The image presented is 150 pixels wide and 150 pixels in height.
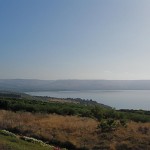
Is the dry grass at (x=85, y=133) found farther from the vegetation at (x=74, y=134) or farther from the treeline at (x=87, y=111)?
the treeline at (x=87, y=111)

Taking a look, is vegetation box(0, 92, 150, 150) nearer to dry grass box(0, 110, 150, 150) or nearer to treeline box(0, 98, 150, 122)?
dry grass box(0, 110, 150, 150)

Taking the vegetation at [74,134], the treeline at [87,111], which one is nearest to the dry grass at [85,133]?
the vegetation at [74,134]

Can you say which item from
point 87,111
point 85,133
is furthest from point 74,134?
point 87,111

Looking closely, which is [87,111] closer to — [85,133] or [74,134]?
[85,133]

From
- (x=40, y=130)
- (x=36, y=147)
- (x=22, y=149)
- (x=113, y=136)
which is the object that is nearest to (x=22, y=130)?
(x=40, y=130)

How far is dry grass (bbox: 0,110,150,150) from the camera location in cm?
2163

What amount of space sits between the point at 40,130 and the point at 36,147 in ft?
24.4

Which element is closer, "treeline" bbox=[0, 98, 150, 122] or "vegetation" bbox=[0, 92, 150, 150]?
"vegetation" bbox=[0, 92, 150, 150]

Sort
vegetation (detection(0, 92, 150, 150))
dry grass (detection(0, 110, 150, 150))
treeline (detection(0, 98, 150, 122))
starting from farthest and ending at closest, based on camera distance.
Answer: treeline (detection(0, 98, 150, 122)) < dry grass (detection(0, 110, 150, 150)) < vegetation (detection(0, 92, 150, 150))

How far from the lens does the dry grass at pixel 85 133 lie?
2163cm

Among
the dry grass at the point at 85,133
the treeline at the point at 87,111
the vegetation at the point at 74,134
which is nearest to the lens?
the vegetation at the point at 74,134

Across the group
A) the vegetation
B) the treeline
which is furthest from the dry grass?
the treeline

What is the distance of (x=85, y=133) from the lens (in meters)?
24.6

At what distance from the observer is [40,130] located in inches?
995
